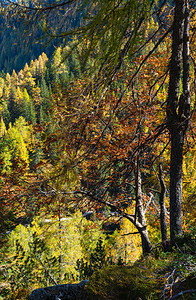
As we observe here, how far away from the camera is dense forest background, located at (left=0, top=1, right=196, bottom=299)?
2594 millimetres

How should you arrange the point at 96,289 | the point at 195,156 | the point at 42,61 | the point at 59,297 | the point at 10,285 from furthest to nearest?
1. the point at 42,61
2. the point at 10,285
3. the point at 195,156
4. the point at 59,297
5. the point at 96,289

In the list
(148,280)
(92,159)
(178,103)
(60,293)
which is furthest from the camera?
(92,159)

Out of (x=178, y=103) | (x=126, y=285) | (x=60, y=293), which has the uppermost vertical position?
(x=178, y=103)

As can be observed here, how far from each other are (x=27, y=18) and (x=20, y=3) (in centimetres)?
24

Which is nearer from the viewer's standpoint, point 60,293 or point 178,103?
point 178,103

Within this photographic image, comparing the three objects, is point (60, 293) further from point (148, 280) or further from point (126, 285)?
point (148, 280)

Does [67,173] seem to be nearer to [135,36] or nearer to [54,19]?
[135,36]

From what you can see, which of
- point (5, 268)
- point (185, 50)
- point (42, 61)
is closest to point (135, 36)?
point (185, 50)

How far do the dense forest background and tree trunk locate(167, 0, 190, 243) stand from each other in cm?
16

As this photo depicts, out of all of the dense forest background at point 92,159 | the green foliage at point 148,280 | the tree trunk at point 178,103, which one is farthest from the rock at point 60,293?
the tree trunk at point 178,103

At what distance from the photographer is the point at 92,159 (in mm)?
6652

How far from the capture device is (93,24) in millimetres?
2070

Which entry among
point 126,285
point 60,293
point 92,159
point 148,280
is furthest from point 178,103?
point 92,159

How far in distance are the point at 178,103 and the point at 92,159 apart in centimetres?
374
